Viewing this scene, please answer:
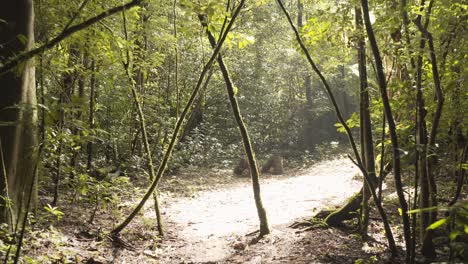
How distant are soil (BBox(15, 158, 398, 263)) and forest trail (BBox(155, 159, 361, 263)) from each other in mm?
17

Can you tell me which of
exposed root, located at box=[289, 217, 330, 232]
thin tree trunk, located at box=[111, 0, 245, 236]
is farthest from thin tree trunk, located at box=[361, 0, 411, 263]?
exposed root, located at box=[289, 217, 330, 232]

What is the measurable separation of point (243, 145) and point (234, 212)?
1.60 meters

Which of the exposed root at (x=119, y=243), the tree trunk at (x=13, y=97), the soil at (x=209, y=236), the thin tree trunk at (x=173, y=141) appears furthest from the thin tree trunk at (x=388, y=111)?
the exposed root at (x=119, y=243)

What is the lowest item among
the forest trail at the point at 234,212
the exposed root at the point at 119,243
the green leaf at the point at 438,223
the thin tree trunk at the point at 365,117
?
the forest trail at the point at 234,212

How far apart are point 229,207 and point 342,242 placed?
4.14m

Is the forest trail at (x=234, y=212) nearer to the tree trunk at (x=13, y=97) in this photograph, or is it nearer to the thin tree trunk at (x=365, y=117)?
the thin tree trunk at (x=365, y=117)

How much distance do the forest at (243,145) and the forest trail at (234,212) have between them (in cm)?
5

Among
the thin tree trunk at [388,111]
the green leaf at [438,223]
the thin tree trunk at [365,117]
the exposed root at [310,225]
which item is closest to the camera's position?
the green leaf at [438,223]

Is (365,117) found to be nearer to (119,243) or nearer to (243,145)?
(243,145)

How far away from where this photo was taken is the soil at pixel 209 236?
502 cm

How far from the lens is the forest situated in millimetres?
3875

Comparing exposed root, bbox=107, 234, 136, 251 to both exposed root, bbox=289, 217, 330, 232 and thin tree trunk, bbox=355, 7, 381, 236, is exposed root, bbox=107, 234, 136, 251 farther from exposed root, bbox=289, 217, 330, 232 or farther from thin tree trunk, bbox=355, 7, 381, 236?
thin tree trunk, bbox=355, 7, 381, 236

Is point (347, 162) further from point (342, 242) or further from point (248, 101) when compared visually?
point (342, 242)

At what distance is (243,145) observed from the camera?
8.64 metres
